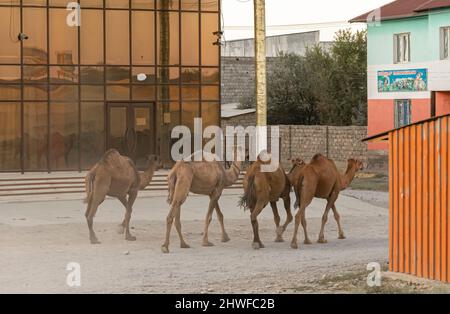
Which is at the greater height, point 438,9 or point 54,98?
point 438,9

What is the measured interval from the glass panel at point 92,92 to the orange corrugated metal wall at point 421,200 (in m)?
23.7

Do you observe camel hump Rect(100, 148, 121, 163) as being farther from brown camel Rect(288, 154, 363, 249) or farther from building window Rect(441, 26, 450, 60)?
building window Rect(441, 26, 450, 60)

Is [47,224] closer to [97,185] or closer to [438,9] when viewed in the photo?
[97,185]

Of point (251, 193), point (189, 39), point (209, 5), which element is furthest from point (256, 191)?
point (209, 5)

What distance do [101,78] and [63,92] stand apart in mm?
1495

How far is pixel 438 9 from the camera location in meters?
42.8

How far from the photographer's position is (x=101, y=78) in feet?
125

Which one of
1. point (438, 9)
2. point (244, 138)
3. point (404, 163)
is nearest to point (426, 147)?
point (404, 163)

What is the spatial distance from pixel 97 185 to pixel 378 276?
702 centimetres

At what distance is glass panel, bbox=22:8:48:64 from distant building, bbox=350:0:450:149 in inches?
631

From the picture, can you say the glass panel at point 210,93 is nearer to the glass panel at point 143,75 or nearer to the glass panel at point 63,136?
the glass panel at point 143,75

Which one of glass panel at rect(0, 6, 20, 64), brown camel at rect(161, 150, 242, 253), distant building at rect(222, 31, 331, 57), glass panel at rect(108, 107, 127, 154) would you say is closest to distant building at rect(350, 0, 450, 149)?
glass panel at rect(108, 107, 127, 154)

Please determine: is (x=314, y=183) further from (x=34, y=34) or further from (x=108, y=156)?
(x=34, y=34)

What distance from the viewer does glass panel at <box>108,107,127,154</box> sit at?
3856cm
